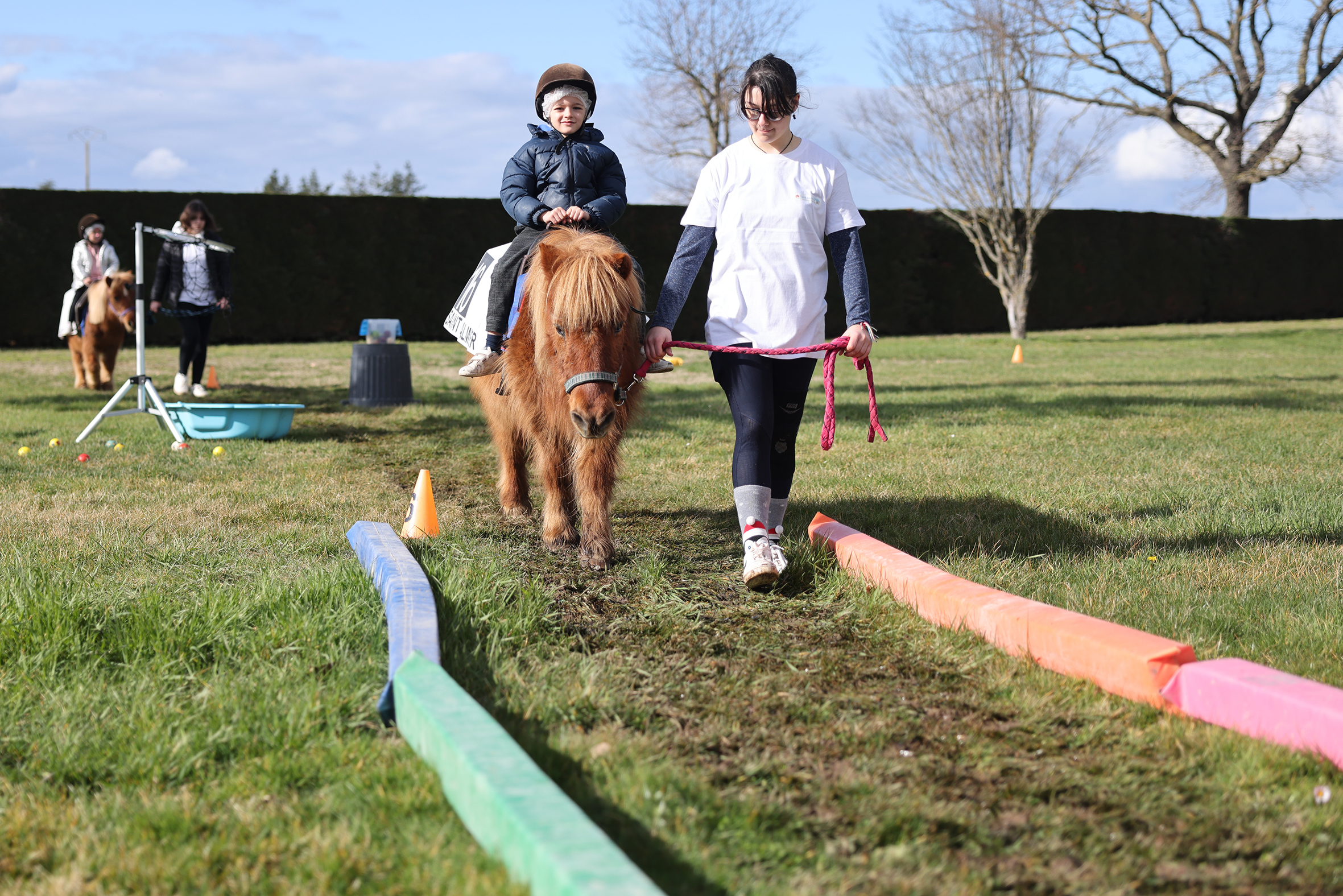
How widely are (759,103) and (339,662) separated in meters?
2.52

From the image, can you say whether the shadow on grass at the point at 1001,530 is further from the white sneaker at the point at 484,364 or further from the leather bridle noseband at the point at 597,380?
the white sneaker at the point at 484,364

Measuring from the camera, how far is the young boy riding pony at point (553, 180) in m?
4.80

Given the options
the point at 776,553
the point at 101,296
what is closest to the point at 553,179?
the point at 776,553

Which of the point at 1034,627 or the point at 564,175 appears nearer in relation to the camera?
the point at 1034,627

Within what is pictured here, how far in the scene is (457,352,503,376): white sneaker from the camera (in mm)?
4908

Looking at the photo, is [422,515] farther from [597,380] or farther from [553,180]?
[553,180]

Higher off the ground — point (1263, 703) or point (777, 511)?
point (777, 511)

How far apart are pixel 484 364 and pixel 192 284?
6.58 meters

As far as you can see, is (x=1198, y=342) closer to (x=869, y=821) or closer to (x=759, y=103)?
(x=759, y=103)

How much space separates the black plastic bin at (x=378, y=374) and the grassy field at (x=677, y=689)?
391 cm

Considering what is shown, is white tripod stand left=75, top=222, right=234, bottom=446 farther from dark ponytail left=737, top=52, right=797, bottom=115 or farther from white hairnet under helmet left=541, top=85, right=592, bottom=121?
dark ponytail left=737, top=52, right=797, bottom=115

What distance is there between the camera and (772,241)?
13.0 ft

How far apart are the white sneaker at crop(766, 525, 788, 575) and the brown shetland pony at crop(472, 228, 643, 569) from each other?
674 millimetres

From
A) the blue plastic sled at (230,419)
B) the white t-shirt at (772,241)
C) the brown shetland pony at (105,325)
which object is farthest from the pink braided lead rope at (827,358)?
the brown shetland pony at (105,325)
